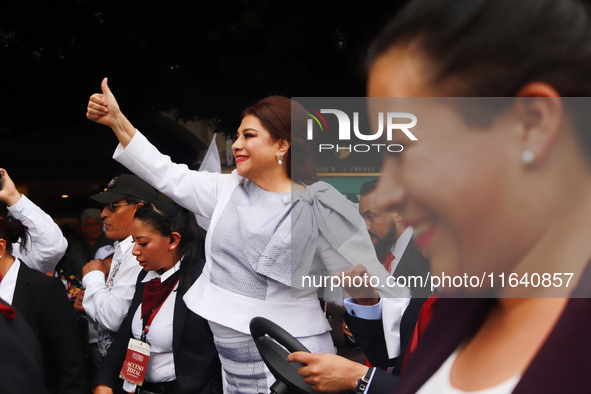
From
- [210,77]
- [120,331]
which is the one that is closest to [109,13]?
[210,77]

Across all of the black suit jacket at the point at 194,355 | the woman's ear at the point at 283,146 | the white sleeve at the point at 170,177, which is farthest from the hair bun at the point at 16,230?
the woman's ear at the point at 283,146

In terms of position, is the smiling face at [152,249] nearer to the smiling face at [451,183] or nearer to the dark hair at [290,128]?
the dark hair at [290,128]

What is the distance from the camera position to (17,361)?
4.79 ft

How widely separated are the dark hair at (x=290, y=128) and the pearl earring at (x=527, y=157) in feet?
5.85

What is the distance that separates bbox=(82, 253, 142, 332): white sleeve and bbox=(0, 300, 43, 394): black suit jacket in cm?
158

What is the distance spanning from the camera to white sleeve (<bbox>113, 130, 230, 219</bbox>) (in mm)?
2158

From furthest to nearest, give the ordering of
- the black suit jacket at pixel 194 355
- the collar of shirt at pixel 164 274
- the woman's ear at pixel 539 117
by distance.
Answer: the collar of shirt at pixel 164 274 < the black suit jacket at pixel 194 355 < the woman's ear at pixel 539 117

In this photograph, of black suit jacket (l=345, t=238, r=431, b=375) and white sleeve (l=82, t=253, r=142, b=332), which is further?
white sleeve (l=82, t=253, r=142, b=332)

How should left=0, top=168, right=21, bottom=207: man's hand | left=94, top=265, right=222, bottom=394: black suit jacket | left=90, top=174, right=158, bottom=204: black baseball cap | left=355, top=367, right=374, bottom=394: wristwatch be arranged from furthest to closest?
left=90, top=174, right=158, bottom=204: black baseball cap < left=0, top=168, right=21, bottom=207: man's hand < left=94, top=265, right=222, bottom=394: black suit jacket < left=355, top=367, right=374, bottom=394: wristwatch

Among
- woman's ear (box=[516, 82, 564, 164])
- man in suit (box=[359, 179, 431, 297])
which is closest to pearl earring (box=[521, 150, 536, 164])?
woman's ear (box=[516, 82, 564, 164])

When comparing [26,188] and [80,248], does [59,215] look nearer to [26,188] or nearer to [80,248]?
[26,188]

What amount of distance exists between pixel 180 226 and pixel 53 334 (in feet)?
3.05

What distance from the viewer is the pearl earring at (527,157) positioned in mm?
440

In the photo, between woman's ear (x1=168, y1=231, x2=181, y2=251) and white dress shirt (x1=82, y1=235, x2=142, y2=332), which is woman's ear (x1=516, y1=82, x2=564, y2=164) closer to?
woman's ear (x1=168, y1=231, x2=181, y2=251)
